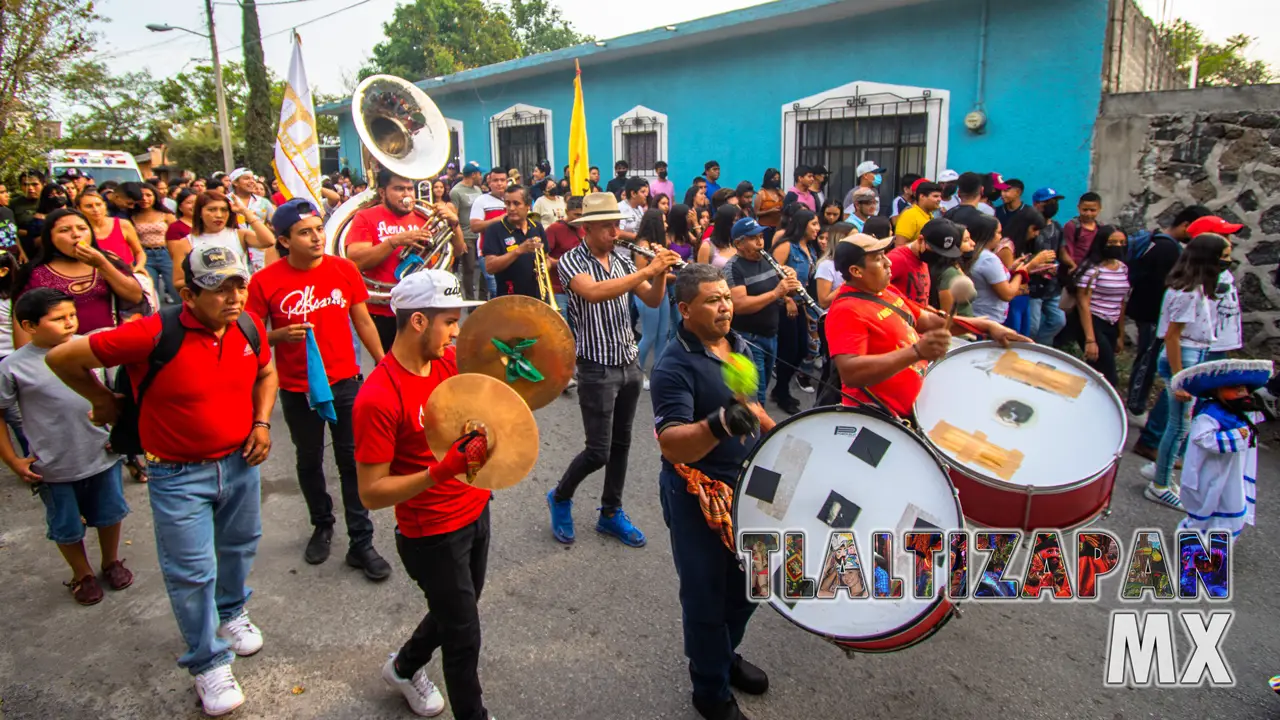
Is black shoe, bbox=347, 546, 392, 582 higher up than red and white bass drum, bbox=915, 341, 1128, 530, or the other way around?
red and white bass drum, bbox=915, 341, 1128, 530

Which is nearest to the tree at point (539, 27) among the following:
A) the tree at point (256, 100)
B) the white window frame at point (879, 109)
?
the tree at point (256, 100)

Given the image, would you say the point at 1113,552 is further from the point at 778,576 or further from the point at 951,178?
the point at 951,178

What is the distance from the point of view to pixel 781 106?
1181 centimetres

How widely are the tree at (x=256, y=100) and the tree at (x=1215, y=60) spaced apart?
23.5 metres

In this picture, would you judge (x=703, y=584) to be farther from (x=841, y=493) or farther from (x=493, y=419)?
(x=493, y=419)

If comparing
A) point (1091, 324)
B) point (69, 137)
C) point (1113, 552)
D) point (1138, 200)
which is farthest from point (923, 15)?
point (69, 137)

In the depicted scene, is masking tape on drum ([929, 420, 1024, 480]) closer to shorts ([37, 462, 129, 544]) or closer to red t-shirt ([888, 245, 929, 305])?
red t-shirt ([888, 245, 929, 305])

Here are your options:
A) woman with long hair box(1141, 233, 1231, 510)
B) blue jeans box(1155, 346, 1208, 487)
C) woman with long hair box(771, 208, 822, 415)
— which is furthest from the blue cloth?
woman with long hair box(1141, 233, 1231, 510)

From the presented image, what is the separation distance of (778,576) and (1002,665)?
1.52m

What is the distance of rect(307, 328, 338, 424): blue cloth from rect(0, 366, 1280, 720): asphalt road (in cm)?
99

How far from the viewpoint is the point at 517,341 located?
9.36 feet

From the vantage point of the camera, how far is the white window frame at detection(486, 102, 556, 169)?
1630 centimetres

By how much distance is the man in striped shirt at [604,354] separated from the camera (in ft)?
14.4

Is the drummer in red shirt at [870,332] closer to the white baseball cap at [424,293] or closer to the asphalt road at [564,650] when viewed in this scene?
the asphalt road at [564,650]
